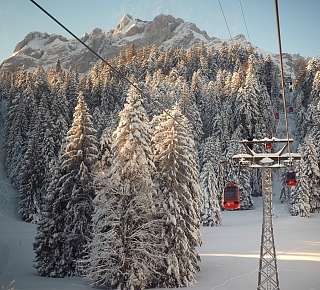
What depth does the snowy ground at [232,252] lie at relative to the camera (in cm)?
3058

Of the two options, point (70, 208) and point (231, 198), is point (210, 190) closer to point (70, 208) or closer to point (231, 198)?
point (70, 208)

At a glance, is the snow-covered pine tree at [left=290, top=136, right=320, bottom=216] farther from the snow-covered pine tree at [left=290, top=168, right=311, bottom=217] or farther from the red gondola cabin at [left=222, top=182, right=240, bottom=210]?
the red gondola cabin at [left=222, top=182, right=240, bottom=210]

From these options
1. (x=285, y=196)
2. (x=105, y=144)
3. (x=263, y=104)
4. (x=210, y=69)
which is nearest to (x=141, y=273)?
(x=105, y=144)

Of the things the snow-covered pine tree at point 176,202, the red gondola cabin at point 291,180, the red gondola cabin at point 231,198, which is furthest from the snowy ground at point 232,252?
the red gondola cabin at point 231,198

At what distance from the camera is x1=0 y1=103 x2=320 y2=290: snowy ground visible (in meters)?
30.6

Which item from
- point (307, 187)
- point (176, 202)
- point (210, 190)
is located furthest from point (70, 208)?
point (307, 187)

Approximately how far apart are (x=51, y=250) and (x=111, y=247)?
23.8 ft

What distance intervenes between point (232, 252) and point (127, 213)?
20189 mm

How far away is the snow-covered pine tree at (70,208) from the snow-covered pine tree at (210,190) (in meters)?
26.8

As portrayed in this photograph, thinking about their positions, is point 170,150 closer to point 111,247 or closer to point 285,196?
point 111,247

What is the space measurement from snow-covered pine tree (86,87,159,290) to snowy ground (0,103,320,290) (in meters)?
3.60

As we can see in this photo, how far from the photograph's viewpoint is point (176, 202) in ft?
93.1

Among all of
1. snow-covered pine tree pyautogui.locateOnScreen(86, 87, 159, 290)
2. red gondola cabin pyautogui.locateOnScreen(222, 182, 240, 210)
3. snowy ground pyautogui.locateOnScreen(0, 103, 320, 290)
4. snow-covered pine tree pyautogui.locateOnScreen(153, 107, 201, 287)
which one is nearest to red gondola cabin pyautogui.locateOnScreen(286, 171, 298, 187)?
red gondola cabin pyautogui.locateOnScreen(222, 182, 240, 210)

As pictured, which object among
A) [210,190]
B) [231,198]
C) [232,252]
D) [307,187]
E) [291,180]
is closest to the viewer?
[231,198]
